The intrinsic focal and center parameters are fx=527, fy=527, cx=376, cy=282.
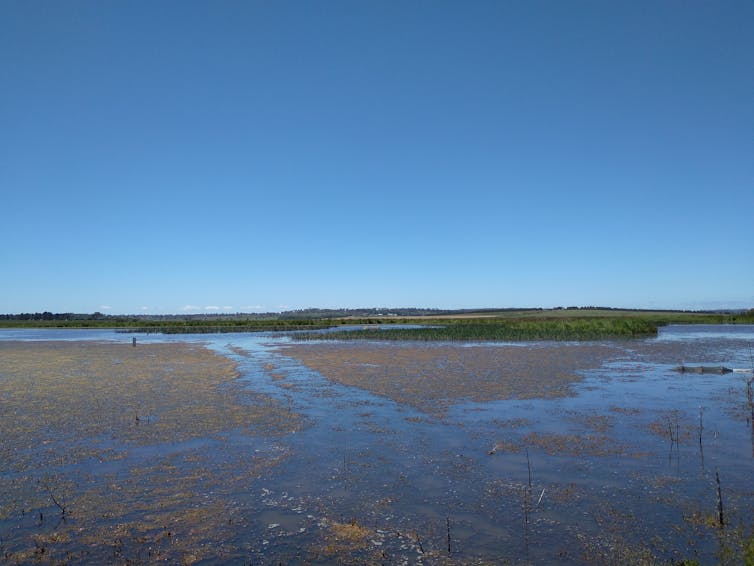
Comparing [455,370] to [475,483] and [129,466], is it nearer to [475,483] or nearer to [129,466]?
[475,483]

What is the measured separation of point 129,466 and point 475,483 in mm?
5554

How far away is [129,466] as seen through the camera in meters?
8.61

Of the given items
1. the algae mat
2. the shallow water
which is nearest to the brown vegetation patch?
the shallow water

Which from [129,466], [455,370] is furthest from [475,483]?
[455,370]

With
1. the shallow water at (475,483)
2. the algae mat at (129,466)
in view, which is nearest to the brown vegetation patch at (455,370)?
the shallow water at (475,483)

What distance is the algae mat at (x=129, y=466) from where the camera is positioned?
233 inches

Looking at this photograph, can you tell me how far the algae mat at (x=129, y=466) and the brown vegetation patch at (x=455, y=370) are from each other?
14.1 feet

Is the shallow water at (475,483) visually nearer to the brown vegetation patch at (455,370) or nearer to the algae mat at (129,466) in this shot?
the algae mat at (129,466)

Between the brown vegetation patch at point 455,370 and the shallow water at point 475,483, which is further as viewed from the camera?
the brown vegetation patch at point 455,370

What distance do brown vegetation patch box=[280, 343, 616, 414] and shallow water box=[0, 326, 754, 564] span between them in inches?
30.9

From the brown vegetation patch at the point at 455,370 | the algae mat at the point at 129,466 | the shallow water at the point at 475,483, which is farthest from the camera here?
the brown vegetation patch at the point at 455,370

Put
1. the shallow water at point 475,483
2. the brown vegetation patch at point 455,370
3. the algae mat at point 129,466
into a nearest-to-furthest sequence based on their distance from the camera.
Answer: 1. the shallow water at point 475,483
2. the algae mat at point 129,466
3. the brown vegetation patch at point 455,370

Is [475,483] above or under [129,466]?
under

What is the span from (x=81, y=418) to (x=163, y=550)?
8000mm
